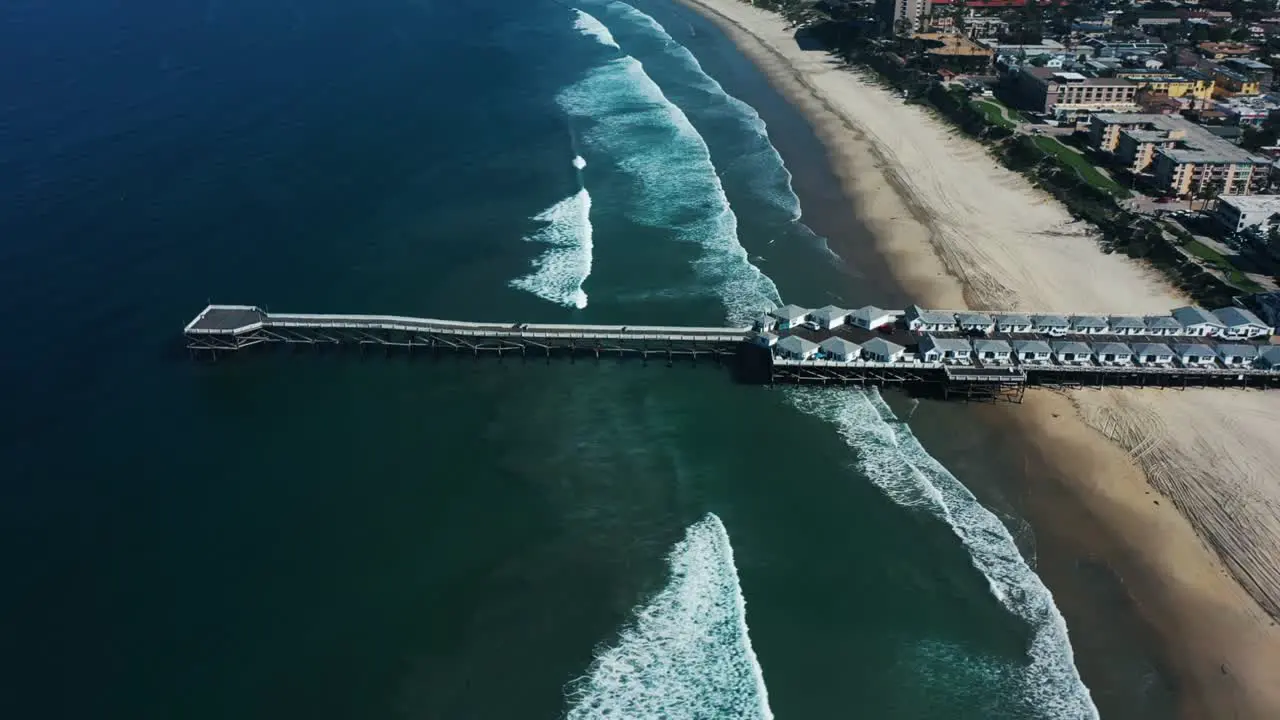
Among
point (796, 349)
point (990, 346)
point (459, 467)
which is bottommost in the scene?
point (459, 467)

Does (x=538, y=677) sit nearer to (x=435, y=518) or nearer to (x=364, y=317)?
(x=435, y=518)

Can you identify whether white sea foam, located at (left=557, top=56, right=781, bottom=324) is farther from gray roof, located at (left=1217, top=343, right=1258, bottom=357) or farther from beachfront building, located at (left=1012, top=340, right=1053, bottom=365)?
gray roof, located at (left=1217, top=343, right=1258, bottom=357)

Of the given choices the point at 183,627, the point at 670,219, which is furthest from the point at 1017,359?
the point at 183,627

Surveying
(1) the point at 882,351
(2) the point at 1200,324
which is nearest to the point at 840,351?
(1) the point at 882,351

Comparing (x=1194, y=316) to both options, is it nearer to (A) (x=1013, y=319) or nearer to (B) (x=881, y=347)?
(A) (x=1013, y=319)

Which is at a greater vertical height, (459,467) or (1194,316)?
(1194,316)
